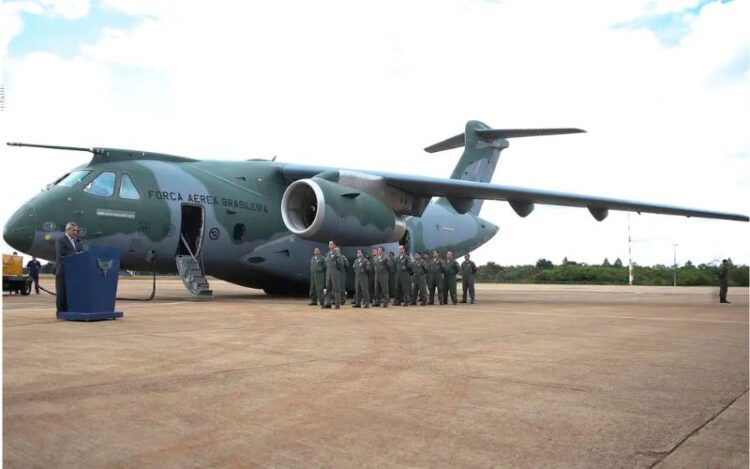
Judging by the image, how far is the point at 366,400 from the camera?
12.8ft

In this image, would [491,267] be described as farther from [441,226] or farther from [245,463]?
[245,463]

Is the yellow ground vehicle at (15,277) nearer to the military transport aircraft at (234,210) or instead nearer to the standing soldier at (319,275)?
the military transport aircraft at (234,210)

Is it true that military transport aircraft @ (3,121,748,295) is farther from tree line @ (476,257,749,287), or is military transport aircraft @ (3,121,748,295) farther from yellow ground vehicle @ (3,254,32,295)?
tree line @ (476,257,749,287)

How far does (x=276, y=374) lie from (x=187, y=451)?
71.6 inches

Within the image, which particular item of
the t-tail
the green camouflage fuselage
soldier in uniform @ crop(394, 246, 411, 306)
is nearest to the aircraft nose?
the green camouflage fuselage

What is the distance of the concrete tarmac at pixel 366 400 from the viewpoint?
2871 millimetres

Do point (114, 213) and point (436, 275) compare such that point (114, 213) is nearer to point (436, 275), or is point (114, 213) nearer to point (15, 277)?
point (436, 275)

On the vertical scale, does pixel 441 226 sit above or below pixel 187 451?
above

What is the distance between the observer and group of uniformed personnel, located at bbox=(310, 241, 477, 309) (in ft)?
43.0

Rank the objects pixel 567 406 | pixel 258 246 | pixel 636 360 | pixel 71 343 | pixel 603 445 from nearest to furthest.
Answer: pixel 603 445, pixel 567 406, pixel 636 360, pixel 71 343, pixel 258 246

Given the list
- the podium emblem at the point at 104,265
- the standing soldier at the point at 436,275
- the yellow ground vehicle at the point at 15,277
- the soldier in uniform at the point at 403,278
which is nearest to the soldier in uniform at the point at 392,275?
the soldier in uniform at the point at 403,278

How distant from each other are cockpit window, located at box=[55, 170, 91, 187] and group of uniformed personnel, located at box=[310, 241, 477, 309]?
494 cm

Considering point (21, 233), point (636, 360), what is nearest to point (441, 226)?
point (21, 233)

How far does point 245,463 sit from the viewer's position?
2.69 metres
